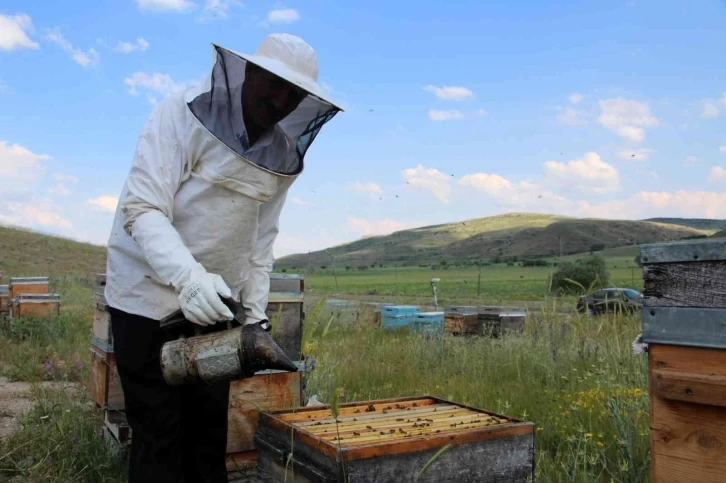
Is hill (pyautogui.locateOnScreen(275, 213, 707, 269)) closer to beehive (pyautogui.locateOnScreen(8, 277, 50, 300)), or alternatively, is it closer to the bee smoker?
beehive (pyautogui.locateOnScreen(8, 277, 50, 300))

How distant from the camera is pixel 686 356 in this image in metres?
1.97

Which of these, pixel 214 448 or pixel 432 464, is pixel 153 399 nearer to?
pixel 214 448

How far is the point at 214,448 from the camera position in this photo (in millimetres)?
2740

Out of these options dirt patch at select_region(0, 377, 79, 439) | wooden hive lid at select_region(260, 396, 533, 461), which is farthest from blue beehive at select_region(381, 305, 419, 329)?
wooden hive lid at select_region(260, 396, 533, 461)

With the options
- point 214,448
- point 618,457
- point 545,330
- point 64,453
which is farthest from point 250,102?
point 545,330

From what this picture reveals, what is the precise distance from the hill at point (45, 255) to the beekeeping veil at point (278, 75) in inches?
1143

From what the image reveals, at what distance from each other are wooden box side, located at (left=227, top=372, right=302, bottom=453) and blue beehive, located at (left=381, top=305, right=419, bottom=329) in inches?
262

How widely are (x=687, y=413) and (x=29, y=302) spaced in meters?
9.03

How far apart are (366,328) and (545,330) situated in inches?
138

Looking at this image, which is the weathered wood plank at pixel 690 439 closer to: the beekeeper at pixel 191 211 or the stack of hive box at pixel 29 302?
the beekeeper at pixel 191 211

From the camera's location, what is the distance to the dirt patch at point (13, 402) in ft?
15.1

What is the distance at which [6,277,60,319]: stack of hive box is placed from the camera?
8852mm

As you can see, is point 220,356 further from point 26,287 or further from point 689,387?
point 26,287

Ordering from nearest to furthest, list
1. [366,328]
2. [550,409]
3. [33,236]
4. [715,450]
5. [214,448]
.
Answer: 1. [715,450]
2. [214,448]
3. [550,409]
4. [366,328]
5. [33,236]
